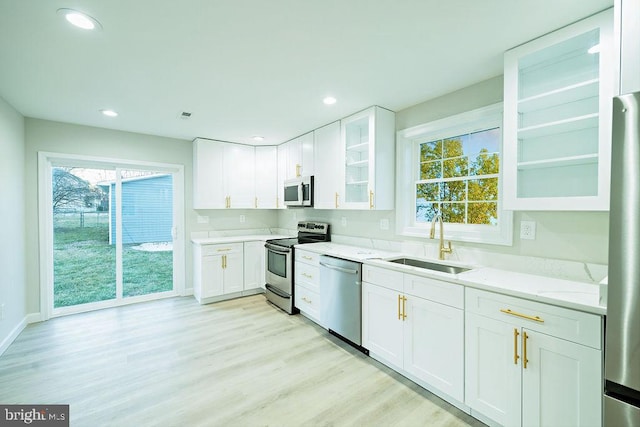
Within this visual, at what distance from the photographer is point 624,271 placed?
1154 millimetres

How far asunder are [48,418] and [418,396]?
8.55ft

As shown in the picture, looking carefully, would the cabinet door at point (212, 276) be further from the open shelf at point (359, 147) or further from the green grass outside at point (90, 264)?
the open shelf at point (359, 147)

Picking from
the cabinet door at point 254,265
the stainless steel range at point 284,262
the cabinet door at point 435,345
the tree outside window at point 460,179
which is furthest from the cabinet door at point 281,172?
the cabinet door at point 435,345

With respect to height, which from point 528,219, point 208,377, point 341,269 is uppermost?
point 528,219

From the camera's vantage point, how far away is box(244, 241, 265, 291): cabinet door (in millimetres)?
4496

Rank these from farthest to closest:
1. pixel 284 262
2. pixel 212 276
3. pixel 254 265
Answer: pixel 254 265
pixel 212 276
pixel 284 262

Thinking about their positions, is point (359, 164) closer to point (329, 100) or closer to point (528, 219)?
point (329, 100)

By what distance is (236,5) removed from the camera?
1547 millimetres

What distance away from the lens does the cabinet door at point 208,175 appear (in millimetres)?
4336

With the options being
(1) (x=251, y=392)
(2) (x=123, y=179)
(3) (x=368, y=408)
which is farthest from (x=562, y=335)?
(2) (x=123, y=179)

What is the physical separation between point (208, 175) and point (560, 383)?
14.7ft

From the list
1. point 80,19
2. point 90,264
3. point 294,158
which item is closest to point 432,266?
point 294,158

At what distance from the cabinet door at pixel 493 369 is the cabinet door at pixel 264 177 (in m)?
3.68

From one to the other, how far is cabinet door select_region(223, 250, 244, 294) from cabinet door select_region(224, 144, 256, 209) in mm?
849
